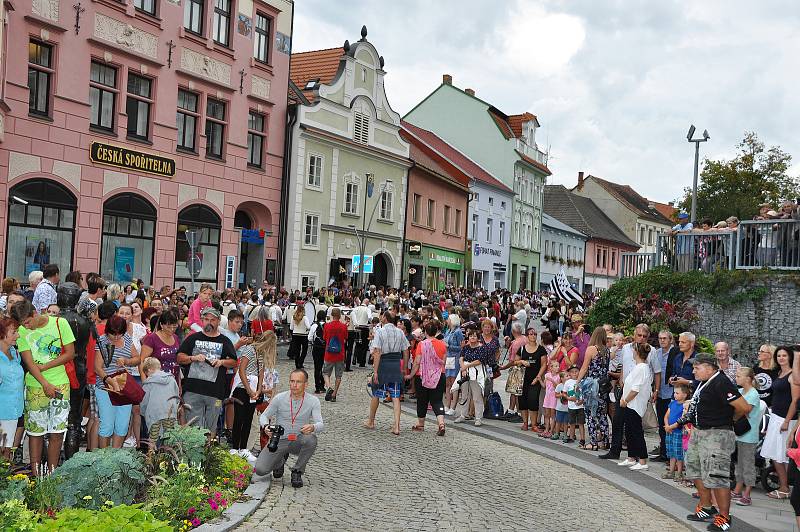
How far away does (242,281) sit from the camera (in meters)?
31.9

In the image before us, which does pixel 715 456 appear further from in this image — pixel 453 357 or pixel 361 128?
pixel 361 128

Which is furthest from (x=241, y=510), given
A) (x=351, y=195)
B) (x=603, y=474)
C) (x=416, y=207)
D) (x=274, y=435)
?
(x=416, y=207)

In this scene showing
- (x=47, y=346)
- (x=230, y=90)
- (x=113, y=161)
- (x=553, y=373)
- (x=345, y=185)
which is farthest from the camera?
(x=345, y=185)

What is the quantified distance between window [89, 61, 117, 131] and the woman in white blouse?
18244 millimetres

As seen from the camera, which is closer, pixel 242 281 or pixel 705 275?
pixel 705 275

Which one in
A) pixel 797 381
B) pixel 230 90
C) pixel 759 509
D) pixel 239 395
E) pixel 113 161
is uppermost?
pixel 230 90

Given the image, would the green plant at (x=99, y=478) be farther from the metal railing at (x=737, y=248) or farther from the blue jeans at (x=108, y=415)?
the metal railing at (x=737, y=248)

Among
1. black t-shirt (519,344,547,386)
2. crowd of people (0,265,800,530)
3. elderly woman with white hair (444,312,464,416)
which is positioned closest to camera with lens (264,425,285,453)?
crowd of people (0,265,800,530)

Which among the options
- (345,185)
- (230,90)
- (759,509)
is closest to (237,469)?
(759,509)

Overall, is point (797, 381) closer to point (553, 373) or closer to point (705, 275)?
point (553, 373)

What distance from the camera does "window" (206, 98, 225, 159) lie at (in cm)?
2866

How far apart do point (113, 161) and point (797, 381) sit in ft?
67.2

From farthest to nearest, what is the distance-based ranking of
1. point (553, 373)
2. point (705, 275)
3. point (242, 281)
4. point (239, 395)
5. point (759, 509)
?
point (242, 281)
point (705, 275)
point (553, 373)
point (239, 395)
point (759, 509)

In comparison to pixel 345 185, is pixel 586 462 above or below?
below
